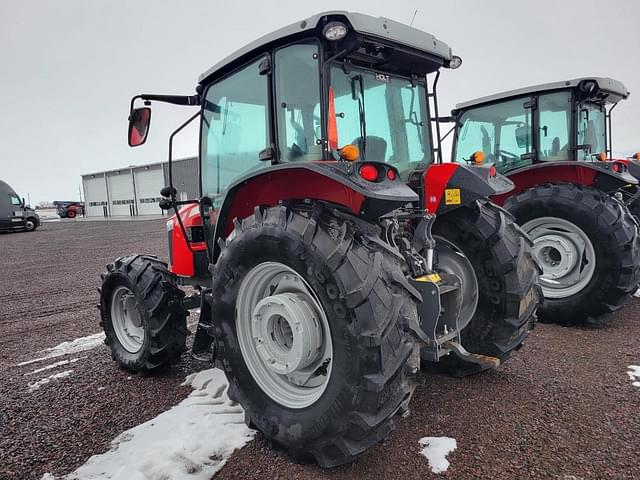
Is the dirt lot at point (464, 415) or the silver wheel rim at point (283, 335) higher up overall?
the silver wheel rim at point (283, 335)

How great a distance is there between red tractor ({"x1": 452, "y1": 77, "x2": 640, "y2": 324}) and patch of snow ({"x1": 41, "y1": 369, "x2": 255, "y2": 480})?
2631mm

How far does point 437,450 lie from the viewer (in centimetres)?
229

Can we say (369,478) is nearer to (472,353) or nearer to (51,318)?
(472,353)

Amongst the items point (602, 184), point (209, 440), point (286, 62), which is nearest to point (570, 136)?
point (602, 184)

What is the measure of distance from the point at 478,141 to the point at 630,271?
Answer: 2456 millimetres

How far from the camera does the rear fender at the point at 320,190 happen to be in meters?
2.02

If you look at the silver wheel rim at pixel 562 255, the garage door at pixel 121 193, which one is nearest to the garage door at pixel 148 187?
the garage door at pixel 121 193

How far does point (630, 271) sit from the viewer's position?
422 centimetres

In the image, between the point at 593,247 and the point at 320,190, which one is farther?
the point at 593,247

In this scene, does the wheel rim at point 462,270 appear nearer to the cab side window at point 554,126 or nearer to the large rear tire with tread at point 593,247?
the large rear tire with tread at point 593,247

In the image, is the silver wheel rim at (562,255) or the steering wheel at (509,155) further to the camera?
the steering wheel at (509,155)

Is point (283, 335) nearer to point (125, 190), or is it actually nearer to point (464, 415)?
point (464, 415)

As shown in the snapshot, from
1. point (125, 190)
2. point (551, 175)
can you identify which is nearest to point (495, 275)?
point (551, 175)

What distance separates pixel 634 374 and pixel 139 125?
12.7ft
